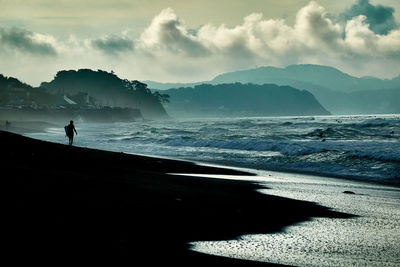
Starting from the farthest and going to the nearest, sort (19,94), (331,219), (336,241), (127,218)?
(19,94) < (331,219) < (127,218) < (336,241)

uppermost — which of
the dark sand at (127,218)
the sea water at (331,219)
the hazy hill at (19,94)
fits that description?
the hazy hill at (19,94)

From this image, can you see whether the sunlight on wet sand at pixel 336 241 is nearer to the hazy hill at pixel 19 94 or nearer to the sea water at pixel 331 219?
the sea water at pixel 331 219

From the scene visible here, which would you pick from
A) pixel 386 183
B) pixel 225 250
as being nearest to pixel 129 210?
pixel 225 250

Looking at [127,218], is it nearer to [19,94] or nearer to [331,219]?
[331,219]

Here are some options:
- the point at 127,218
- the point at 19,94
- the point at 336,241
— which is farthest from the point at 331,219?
the point at 19,94

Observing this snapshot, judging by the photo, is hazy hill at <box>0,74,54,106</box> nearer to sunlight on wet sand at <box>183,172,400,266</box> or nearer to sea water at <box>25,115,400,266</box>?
sea water at <box>25,115,400,266</box>

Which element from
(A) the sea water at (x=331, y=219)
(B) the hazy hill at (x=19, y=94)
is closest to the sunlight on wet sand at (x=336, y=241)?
(A) the sea water at (x=331, y=219)

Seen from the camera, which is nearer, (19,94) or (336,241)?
(336,241)

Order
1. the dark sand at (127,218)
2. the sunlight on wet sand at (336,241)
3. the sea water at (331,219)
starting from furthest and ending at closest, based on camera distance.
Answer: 1. the sea water at (331,219)
2. the sunlight on wet sand at (336,241)
3. the dark sand at (127,218)

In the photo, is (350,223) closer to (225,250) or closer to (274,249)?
(274,249)

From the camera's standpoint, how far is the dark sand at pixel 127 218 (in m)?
5.18

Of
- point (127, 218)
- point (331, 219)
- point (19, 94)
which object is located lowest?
point (331, 219)

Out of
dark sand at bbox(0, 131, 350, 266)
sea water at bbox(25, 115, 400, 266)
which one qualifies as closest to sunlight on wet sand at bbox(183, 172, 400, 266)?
sea water at bbox(25, 115, 400, 266)

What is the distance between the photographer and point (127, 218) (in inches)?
281
